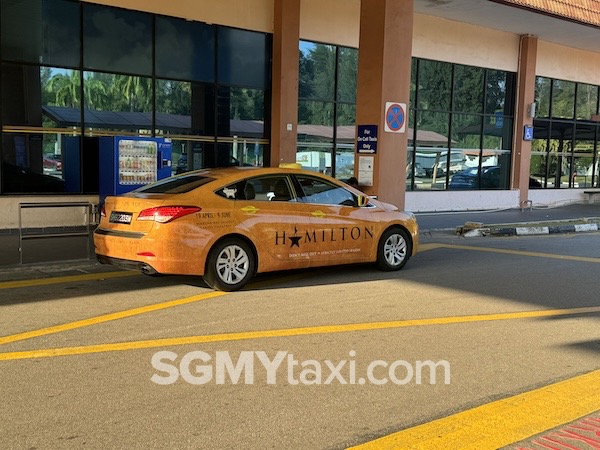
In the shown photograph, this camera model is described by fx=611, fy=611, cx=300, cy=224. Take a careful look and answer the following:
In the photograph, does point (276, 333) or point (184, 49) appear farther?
point (184, 49)

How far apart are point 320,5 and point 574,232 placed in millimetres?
9040

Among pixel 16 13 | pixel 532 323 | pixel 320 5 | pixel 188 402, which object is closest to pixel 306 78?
pixel 320 5

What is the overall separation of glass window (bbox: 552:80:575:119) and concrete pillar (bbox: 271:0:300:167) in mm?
12223

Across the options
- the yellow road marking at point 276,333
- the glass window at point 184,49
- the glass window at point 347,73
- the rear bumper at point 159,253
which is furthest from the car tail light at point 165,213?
the glass window at point 347,73

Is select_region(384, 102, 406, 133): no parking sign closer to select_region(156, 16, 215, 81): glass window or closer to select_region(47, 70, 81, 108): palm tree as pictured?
Result: select_region(156, 16, 215, 81): glass window

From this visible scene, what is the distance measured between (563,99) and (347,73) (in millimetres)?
10789

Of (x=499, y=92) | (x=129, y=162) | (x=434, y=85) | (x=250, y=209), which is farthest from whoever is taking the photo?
(x=499, y=92)

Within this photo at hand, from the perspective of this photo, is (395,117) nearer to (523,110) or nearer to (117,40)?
(117,40)

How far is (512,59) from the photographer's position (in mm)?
21438

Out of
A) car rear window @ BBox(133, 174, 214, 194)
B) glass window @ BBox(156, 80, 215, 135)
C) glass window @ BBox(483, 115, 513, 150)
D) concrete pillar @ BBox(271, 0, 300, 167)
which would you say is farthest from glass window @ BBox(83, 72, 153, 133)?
glass window @ BBox(483, 115, 513, 150)

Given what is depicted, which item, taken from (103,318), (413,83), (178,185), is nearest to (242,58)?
(413,83)

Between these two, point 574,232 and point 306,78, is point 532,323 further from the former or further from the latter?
point 306,78

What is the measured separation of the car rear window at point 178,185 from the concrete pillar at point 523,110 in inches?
649

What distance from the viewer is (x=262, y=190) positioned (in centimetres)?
816
